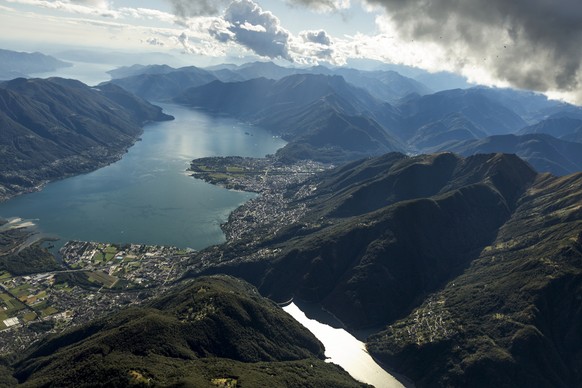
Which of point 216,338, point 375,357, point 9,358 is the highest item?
point 216,338

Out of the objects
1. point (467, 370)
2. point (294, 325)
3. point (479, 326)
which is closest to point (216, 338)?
point (294, 325)

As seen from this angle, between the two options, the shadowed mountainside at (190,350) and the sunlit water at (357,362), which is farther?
the sunlit water at (357,362)

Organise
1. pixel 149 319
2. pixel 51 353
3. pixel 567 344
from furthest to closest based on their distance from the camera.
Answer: pixel 567 344, pixel 51 353, pixel 149 319

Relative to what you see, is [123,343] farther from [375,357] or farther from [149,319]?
[375,357]

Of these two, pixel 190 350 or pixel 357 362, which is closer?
pixel 190 350

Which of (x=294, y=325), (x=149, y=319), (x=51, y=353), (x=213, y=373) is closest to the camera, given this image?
(x=213, y=373)

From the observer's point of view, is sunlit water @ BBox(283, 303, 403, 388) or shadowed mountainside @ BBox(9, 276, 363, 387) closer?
shadowed mountainside @ BBox(9, 276, 363, 387)

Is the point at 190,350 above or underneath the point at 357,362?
above

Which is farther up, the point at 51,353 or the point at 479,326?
the point at 479,326

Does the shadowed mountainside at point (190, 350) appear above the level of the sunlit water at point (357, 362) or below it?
above

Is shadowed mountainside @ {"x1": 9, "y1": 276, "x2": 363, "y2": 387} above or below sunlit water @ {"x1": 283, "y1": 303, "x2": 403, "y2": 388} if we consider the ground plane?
above

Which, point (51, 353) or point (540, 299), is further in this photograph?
point (540, 299)
